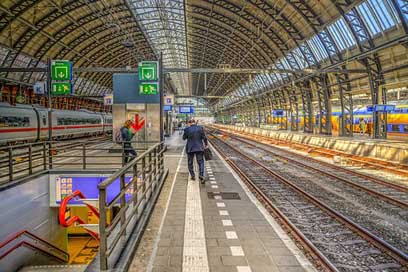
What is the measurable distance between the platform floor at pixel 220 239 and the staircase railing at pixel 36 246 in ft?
16.2

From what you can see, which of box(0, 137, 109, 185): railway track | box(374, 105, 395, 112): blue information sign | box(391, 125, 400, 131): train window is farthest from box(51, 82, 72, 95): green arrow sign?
box(391, 125, 400, 131): train window

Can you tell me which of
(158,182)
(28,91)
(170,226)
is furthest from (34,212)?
(28,91)

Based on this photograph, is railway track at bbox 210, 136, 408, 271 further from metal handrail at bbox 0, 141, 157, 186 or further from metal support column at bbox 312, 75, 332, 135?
metal support column at bbox 312, 75, 332, 135

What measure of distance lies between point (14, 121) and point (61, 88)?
7951mm

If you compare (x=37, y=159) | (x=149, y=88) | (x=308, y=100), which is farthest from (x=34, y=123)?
(x=308, y=100)

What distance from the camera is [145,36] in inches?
1871

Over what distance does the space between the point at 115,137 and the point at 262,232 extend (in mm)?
16195

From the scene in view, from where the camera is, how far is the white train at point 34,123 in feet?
72.3

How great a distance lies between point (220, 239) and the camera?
5676mm

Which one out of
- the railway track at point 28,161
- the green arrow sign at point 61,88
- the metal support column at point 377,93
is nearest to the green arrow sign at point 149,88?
the green arrow sign at point 61,88

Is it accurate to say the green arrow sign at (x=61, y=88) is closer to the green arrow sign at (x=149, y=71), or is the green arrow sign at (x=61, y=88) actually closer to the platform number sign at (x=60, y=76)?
the platform number sign at (x=60, y=76)

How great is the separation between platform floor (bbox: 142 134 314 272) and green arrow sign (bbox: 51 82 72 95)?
11266mm

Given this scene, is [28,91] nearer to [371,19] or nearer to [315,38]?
[315,38]

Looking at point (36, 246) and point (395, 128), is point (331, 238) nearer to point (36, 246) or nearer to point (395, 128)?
point (36, 246)
